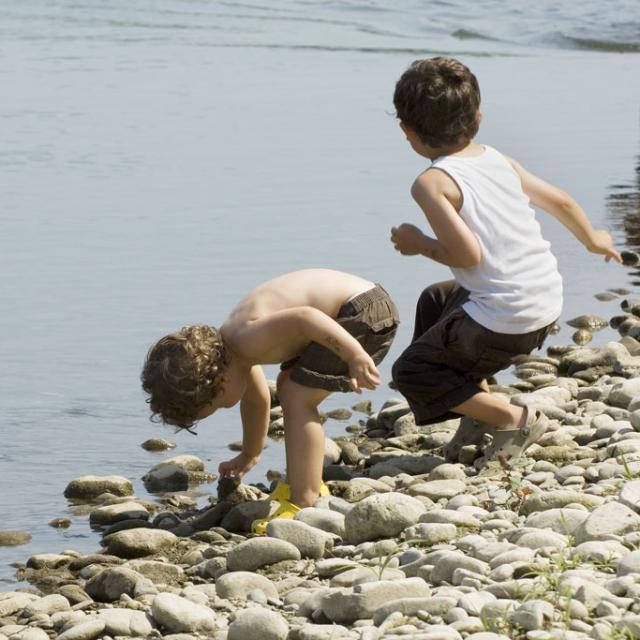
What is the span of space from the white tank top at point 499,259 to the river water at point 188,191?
1.33 m

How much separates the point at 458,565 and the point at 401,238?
1.53 meters

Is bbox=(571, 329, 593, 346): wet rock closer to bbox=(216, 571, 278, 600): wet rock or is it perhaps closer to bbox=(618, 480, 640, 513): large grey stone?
bbox=(618, 480, 640, 513): large grey stone

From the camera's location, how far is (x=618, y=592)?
357cm

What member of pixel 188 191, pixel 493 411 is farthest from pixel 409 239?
pixel 188 191

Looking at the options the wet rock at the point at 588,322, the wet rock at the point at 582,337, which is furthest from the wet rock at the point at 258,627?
the wet rock at the point at 588,322

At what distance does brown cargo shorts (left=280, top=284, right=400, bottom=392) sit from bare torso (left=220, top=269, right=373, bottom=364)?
40 millimetres

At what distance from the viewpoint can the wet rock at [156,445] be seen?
6202 millimetres

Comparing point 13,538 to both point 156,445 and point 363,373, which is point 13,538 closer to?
point 156,445

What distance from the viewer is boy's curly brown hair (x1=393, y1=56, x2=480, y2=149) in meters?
5.13

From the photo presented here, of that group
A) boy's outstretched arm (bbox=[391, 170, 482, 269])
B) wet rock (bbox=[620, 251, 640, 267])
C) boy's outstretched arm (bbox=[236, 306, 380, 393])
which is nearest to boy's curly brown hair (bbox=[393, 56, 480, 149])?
boy's outstretched arm (bbox=[391, 170, 482, 269])

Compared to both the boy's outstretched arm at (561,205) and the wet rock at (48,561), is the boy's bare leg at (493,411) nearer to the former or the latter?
the boy's outstretched arm at (561,205)

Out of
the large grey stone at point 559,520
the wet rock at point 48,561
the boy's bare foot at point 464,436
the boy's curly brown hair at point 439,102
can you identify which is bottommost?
the wet rock at point 48,561

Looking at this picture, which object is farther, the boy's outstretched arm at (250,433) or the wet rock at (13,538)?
the boy's outstretched arm at (250,433)

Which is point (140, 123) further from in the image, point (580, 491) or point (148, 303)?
point (580, 491)
